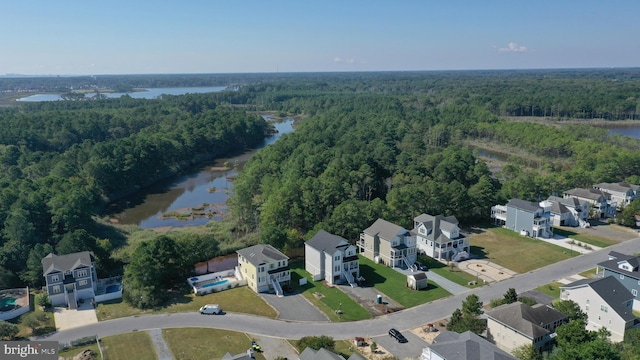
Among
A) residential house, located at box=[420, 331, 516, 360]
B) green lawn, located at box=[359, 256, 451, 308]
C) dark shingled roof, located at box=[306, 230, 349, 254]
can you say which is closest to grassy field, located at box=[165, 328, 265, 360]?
residential house, located at box=[420, 331, 516, 360]

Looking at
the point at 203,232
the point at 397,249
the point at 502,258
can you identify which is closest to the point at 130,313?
the point at 203,232

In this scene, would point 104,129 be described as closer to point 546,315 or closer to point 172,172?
point 172,172

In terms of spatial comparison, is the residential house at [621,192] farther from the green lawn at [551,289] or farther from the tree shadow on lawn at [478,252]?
the green lawn at [551,289]

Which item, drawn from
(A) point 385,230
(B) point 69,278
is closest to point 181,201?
(B) point 69,278

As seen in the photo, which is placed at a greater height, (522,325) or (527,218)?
(522,325)

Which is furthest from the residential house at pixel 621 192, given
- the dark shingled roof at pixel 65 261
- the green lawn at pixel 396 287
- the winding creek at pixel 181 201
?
the dark shingled roof at pixel 65 261

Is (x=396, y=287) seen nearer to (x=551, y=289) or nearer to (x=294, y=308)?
(x=294, y=308)
